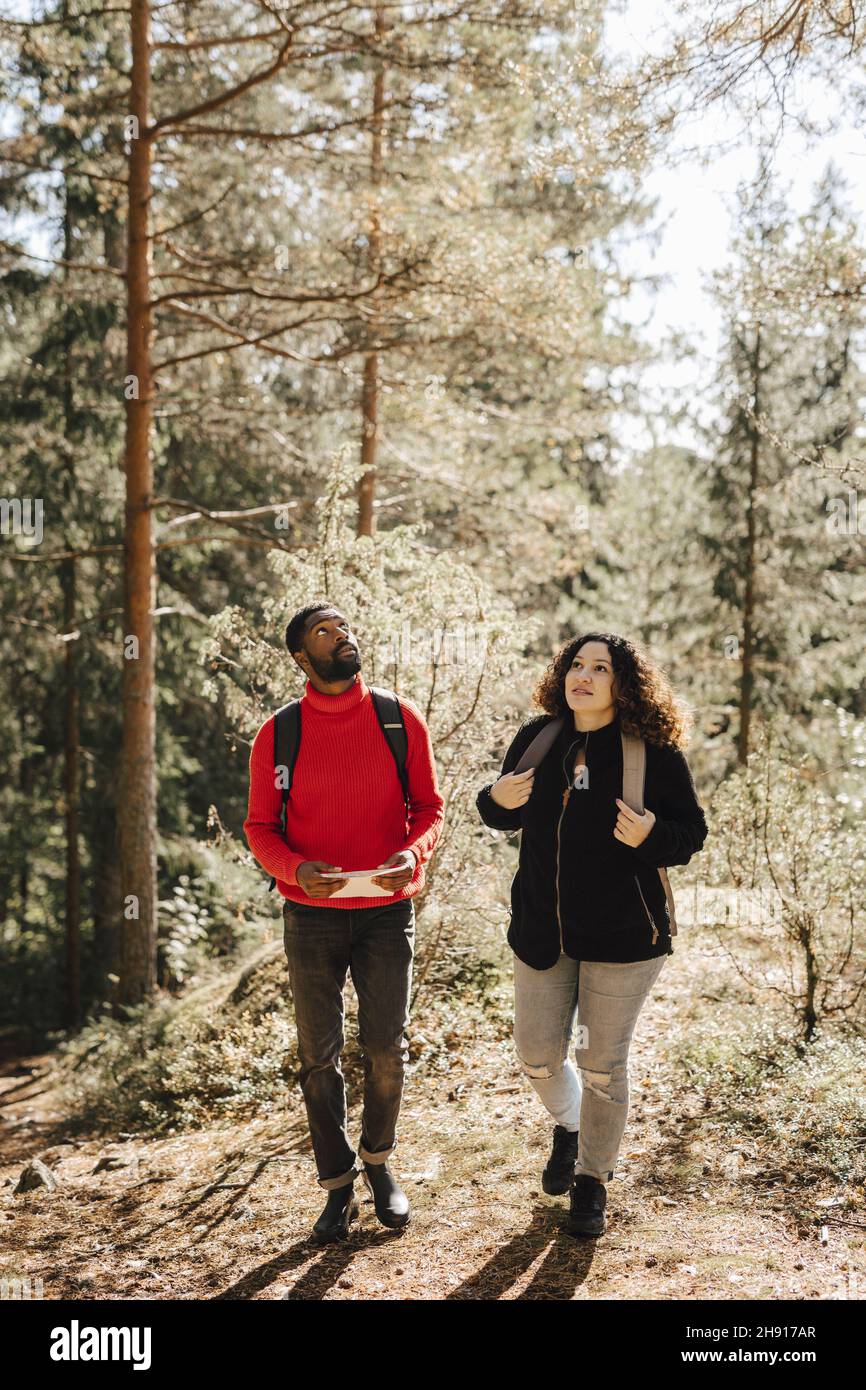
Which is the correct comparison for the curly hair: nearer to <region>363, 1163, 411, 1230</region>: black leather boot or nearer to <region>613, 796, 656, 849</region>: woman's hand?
<region>613, 796, 656, 849</region>: woman's hand

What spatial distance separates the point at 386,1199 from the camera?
3.74 metres

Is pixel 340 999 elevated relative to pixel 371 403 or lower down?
lower down

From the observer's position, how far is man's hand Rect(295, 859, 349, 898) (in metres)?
3.37

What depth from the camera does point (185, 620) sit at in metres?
13.2

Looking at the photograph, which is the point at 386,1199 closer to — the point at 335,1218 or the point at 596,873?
the point at 335,1218

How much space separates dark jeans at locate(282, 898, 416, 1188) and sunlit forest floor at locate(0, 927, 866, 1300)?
0.47 meters

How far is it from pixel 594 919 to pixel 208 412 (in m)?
9.36

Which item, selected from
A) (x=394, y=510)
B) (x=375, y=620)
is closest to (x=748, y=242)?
(x=375, y=620)

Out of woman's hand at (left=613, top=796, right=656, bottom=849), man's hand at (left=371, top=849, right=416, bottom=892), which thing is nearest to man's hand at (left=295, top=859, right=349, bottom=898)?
man's hand at (left=371, top=849, right=416, bottom=892)

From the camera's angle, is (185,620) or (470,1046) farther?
(185,620)

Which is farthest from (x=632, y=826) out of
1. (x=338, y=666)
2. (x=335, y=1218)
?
(x=335, y=1218)

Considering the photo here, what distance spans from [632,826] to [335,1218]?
1.74m

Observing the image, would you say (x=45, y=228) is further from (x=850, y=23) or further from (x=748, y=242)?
(x=850, y=23)

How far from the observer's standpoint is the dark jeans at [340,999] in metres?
3.57
